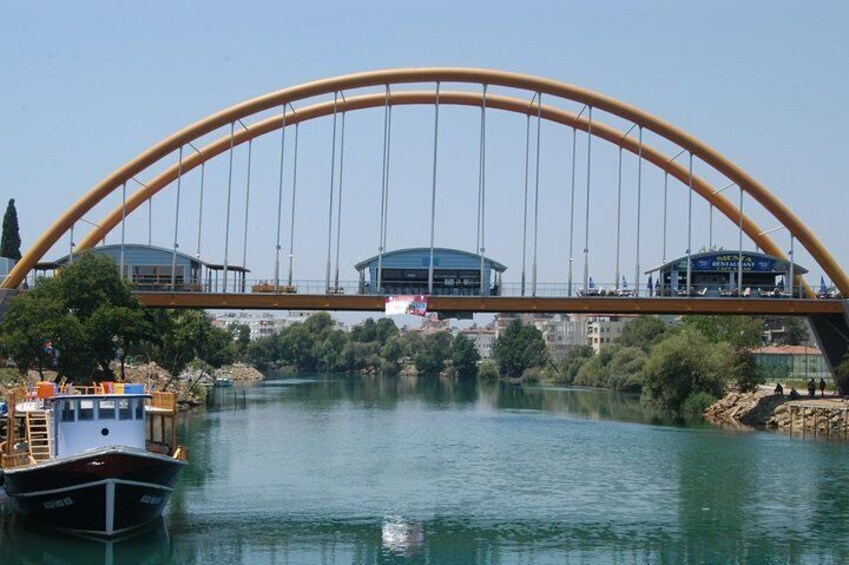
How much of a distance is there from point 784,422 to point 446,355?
128603 mm

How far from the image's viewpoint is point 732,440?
60.3m

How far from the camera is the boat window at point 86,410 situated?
35.0 metres

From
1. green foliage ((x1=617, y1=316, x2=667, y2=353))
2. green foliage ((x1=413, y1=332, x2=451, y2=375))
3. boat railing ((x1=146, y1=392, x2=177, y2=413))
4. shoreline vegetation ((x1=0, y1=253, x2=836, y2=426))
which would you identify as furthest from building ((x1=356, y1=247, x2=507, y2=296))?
green foliage ((x1=413, y1=332, x2=451, y2=375))

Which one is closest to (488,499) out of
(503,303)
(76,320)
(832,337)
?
(503,303)

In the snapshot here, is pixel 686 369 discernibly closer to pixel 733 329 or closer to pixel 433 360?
pixel 733 329

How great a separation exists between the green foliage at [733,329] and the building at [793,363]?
12.4ft

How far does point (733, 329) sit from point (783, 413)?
101 feet

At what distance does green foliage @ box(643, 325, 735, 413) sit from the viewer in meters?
80.5

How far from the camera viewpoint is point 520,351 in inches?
6954

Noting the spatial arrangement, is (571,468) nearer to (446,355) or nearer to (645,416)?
(645,416)

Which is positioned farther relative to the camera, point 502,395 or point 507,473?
point 502,395

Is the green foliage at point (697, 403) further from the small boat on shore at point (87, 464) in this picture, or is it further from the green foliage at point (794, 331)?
the green foliage at point (794, 331)

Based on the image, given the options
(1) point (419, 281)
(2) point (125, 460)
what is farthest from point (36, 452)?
(1) point (419, 281)

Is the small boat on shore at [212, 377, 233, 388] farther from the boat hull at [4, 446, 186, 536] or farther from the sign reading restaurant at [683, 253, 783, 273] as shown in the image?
the boat hull at [4, 446, 186, 536]
